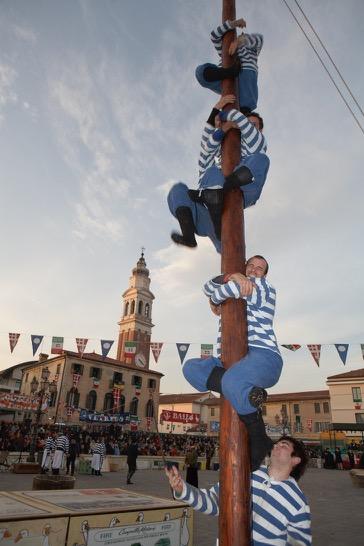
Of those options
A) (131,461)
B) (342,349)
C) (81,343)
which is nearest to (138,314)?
(81,343)

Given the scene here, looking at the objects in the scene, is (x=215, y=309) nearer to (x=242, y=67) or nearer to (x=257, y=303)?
(x=257, y=303)

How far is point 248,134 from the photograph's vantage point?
10.4 ft

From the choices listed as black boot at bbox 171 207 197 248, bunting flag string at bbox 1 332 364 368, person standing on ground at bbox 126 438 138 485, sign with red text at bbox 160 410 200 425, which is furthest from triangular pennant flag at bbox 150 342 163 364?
A: sign with red text at bbox 160 410 200 425

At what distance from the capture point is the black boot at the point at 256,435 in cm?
208

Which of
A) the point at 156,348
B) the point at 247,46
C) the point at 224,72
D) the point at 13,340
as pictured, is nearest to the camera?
the point at 224,72

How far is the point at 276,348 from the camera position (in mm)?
2322

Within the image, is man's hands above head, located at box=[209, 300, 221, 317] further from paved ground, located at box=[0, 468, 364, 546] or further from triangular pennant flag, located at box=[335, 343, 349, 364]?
triangular pennant flag, located at box=[335, 343, 349, 364]

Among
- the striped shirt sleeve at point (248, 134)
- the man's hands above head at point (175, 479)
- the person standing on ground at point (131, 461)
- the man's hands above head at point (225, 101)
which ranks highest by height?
the man's hands above head at point (225, 101)

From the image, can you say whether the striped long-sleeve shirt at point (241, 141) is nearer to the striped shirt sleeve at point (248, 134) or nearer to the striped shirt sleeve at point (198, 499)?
the striped shirt sleeve at point (248, 134)

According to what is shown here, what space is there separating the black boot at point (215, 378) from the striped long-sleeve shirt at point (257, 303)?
257 mm

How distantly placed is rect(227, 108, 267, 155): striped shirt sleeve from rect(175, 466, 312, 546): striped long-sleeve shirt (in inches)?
106

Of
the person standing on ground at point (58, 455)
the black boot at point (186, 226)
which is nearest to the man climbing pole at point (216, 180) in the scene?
the black boot at point (186, 226)

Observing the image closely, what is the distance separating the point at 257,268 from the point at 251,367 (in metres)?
0.97

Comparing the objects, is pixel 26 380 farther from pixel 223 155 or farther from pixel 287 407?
pixel 223 155
